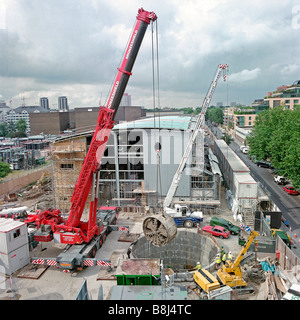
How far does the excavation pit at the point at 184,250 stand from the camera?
15.4 meters

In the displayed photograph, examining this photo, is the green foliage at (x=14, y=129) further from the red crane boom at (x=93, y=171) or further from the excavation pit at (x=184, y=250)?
the excavation pit at (x=184, y=250)

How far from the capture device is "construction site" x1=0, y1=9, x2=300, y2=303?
9.86 metres

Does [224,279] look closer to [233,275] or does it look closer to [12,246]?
[233,275]

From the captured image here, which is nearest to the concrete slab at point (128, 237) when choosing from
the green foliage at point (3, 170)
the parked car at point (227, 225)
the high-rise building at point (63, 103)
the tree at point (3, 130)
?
the parked car at point (227, 225)

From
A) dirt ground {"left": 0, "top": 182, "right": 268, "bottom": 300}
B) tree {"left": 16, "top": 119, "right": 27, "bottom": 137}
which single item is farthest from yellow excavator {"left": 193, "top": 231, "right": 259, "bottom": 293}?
tree {"left": 16, "top": 119, "right": 27, "bottom": 137}

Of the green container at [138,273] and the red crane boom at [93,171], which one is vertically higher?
the red crane boom at [93,171]

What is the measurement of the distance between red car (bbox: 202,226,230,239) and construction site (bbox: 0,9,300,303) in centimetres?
6

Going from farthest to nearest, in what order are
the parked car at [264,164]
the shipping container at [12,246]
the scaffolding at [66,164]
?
the parked car at [264,164]
the scaffolding at [66,164]
the shipping container at [12,246]

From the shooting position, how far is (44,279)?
451 inches

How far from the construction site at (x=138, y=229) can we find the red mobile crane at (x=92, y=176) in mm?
49

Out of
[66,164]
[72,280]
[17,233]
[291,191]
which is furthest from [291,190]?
[17,233]

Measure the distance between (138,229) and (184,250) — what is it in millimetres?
3205

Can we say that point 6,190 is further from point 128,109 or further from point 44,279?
point 128,109
